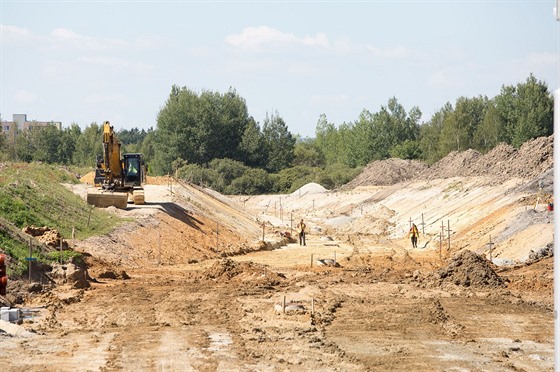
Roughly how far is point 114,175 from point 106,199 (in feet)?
4.94

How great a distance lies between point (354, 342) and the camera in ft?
63.3

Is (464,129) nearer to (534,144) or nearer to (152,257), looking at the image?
(534,144)

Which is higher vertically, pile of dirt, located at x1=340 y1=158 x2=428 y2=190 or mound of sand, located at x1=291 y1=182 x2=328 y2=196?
pile of dirt, located at x1=340 y1=158 x2=428 y2=190

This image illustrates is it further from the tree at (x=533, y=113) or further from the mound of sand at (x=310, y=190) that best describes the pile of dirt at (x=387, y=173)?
the tree at (x=533, y=113)

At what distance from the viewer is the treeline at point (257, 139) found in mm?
100688

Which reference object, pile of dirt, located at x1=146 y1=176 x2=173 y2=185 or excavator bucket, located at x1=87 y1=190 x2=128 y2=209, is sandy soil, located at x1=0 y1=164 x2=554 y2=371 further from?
pile of dirt, located at x1=146 y1=176 x2=173 y2=185

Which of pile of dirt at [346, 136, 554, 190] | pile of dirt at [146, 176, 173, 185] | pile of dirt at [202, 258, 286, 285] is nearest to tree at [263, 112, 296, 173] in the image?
pile of dirt at [346, 136, 554, 190]

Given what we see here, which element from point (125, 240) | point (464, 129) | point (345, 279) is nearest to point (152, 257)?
point (125, 240)

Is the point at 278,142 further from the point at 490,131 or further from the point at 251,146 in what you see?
the point at 490,131

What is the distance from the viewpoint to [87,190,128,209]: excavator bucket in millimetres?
45281

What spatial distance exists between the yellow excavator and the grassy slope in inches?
39.6

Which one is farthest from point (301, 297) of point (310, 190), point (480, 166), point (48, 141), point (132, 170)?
point (48, 141)

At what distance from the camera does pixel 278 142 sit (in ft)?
384

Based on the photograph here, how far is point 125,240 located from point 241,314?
1644 cm
